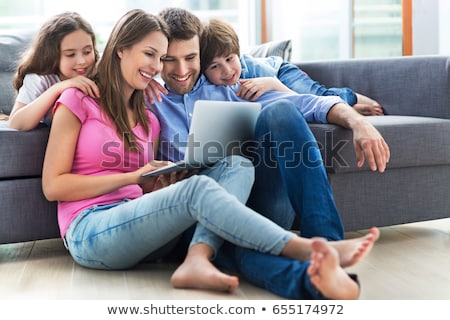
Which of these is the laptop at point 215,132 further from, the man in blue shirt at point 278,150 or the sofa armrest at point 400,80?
the sofa armrest at point 400,80

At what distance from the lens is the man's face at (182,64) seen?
6.95 feet

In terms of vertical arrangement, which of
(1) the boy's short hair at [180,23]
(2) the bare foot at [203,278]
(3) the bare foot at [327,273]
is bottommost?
(2) the bare foot at [203,278]

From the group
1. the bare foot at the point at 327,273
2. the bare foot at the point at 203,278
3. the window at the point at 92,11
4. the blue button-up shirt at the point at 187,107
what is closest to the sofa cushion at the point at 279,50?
the blue button-up shirt at the point at 187,107

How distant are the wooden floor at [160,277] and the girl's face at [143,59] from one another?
55cm

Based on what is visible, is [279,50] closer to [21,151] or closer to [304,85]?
[304,85]

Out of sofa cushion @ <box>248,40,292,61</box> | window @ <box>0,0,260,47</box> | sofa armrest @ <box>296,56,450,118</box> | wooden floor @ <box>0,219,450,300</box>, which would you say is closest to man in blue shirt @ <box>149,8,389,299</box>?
wooden floor @ <box>0,219,450,300</box>

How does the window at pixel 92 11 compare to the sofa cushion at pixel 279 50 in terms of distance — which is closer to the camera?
the sofa cushion at pixel 279 50

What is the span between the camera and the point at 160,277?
1.89m

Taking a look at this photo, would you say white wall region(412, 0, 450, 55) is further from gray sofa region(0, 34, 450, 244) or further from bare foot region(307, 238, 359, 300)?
bare foot region(307, 238, 359, 300)

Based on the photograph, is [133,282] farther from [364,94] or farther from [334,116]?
[364,94]

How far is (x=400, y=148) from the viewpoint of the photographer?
89.3 inches

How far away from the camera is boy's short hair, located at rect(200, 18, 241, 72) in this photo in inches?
88.6

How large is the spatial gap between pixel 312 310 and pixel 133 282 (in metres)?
0.54

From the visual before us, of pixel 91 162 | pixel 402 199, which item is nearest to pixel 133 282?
pixel 91 162
